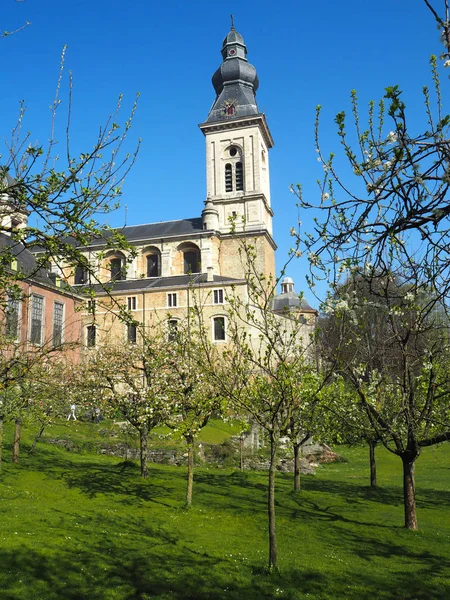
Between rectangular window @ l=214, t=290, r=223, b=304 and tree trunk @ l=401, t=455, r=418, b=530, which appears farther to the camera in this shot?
rectangular window @ l=214, t=290, r=223, b=304

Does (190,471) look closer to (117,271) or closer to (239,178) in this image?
(117,271)

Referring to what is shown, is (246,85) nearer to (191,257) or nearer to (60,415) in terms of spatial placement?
(191,257)

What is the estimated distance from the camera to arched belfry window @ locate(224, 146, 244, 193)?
63.1 meters

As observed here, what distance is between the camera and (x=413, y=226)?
445cm

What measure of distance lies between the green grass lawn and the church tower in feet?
139

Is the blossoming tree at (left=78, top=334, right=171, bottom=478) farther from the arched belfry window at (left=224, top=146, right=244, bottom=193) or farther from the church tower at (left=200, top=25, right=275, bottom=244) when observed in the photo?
the arched belfry window at (left=224, top=146, right=244, bottom=193)

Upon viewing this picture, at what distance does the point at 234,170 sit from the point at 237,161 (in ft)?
4.00

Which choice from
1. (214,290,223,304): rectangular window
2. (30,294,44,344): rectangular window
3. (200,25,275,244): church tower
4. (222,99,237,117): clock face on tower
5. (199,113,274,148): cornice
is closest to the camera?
(30,294,44,344): rectangular window

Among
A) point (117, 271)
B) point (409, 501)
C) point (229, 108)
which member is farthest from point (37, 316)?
point (229, 108)

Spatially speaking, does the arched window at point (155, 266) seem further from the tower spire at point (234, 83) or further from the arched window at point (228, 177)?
the tower spire at point (234, 83)

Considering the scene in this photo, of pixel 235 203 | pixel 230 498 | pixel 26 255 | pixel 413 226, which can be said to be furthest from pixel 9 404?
pixel 235 203

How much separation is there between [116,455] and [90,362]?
18.1ft

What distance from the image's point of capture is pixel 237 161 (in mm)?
63594

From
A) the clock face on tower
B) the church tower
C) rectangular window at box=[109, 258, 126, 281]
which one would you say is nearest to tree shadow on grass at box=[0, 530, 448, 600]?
rectangular window at box=[109, 258, 126, 281]
